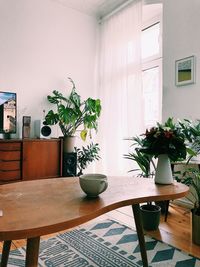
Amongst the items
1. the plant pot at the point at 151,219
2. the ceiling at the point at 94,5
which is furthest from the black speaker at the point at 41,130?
the ceiling at the point at 94,5

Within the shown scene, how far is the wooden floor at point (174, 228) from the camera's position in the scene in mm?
2160

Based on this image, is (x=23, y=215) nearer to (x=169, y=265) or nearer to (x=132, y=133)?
(x=169, y=265)

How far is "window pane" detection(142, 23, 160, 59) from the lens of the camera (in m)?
4.18

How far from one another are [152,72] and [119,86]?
0.61 meters

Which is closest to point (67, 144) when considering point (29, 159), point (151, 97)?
point (29, 159)

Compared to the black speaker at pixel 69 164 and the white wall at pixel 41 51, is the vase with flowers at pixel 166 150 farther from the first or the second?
the white wall at pixel 41 51

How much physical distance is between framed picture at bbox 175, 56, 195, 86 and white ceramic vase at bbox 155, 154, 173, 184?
198 centimetres

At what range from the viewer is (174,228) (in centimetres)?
258

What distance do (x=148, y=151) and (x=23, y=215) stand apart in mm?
942

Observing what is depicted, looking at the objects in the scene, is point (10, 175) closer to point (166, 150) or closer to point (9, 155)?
point (9, 155)

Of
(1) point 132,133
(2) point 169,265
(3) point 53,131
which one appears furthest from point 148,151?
(3) point 53,131

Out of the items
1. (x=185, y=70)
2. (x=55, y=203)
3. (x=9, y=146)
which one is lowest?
(x=55, y=203)

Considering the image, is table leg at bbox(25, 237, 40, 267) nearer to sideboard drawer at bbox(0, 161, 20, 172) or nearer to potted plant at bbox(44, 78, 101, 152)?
sideboard drawer at bbox(0, 161, 20, 172)

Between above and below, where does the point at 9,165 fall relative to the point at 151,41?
below
